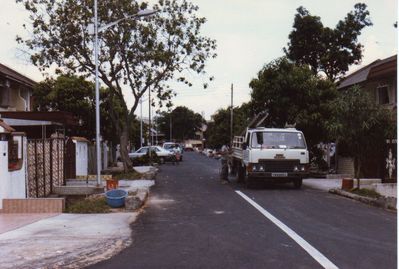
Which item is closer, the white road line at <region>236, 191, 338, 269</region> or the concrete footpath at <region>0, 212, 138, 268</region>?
the white road line at <region>236, 191, 338, 269</region>

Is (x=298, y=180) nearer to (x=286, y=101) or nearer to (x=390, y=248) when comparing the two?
(x=286, y=101)

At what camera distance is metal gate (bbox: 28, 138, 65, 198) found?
1648cm

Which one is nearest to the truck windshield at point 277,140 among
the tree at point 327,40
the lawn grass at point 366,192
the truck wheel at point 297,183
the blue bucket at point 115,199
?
the truck wheel at point 297,183

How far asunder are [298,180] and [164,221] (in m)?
9.88

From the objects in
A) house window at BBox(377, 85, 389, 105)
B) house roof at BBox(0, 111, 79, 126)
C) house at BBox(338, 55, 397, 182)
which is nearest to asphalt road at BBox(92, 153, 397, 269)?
house at BBox(338, 55, 397, 182)

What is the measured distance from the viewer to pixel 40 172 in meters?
17.5

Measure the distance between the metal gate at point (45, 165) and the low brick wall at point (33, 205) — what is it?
7.73 ft

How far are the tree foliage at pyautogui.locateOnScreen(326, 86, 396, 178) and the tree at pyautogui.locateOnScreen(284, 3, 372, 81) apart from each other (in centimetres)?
2576

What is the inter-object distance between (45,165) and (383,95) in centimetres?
1884

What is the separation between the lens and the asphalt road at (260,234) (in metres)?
8.05

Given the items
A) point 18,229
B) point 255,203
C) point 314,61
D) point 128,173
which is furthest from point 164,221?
point 314,61

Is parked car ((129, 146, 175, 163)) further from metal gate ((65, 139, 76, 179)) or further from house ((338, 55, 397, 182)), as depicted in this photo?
metal gate ((65, 139, 76, 179))

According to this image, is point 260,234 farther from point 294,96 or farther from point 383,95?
point 383,95

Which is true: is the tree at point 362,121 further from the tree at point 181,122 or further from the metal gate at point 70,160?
the tree at point 181,122
